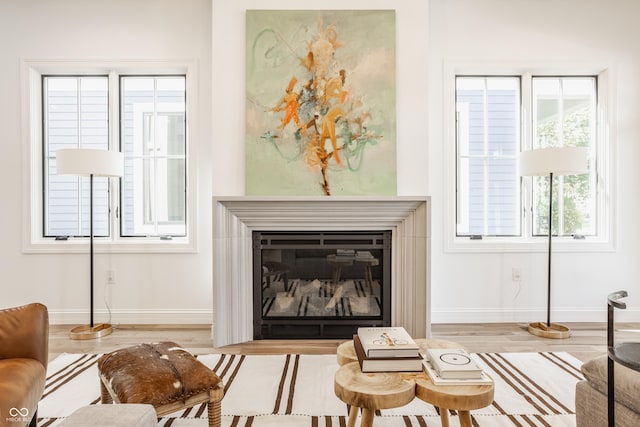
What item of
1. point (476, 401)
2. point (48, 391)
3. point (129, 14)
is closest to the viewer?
point (476, 401)

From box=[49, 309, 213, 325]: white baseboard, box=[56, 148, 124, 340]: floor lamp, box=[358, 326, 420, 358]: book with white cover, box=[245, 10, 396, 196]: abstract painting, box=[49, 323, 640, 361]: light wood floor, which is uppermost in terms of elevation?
box=[245, 10, 396, 196]: abstract painting

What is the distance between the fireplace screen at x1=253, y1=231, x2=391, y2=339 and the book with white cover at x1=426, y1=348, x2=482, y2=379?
1622 mm

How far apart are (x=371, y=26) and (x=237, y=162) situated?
161 centimetres

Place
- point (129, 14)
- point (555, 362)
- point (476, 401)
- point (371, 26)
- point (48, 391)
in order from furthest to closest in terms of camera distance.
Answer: point (129, 14) → point (371, 26) → point (555, 362) → point (48, 391) → point (476, 401)

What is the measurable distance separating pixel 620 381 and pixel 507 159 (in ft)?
8.61

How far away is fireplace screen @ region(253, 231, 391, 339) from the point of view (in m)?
3.12

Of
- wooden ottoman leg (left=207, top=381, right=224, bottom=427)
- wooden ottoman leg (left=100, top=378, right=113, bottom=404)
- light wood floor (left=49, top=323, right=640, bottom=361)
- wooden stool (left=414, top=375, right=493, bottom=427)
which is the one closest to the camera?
wooden stool (left=414, top=375, right=493, bottom=427)

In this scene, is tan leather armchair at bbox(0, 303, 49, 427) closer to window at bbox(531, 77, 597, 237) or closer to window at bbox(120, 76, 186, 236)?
window at bbox(120, 76, 186, 236)

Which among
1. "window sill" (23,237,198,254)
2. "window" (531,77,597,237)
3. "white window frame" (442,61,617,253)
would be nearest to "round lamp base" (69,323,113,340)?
"window sill" (23,237,198,254)

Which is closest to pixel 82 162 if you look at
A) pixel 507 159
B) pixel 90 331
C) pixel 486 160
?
pixel 90 331

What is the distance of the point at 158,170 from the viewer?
365 cm

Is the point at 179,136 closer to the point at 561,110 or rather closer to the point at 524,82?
the point at 524,82

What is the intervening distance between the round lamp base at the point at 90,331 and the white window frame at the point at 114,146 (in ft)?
2.23

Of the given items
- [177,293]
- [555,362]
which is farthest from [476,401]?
[177,293]
